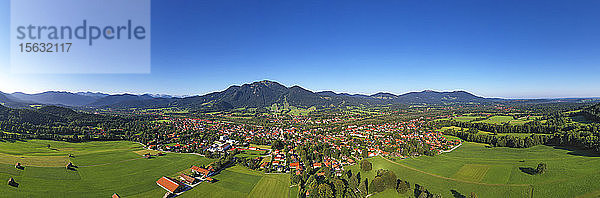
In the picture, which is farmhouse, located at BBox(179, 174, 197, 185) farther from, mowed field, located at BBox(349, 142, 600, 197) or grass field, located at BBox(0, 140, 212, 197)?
mowed field, located at BBox(349, 142, 600, 197)

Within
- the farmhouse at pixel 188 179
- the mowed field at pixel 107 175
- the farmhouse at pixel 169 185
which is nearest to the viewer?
the mowed field at pixel 107 175

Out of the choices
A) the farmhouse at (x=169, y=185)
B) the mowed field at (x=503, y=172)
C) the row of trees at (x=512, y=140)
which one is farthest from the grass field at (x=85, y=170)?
the row of trees at (x=512, y=140)

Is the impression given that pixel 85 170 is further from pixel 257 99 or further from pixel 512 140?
pixel 257 99

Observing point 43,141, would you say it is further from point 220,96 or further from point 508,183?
point 220,96

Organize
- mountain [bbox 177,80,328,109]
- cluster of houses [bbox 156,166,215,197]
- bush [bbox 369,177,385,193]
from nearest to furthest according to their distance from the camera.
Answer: cluster of houses [bbox 156,166,215,197]
bush [bbox 369,177,385,193]
mountain [bbox 177,80,328,109]

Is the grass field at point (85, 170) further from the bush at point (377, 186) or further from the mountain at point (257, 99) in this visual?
the mountain at point (257, 99)

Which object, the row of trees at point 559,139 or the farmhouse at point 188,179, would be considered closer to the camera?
the farmhouse at point 188,179

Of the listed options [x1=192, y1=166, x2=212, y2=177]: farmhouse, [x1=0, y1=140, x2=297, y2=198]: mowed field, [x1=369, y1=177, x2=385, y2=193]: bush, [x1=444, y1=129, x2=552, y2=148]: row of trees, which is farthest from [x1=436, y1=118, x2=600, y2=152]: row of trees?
[x1=192, y1=166, x2=212, y2=177]: farmhouse

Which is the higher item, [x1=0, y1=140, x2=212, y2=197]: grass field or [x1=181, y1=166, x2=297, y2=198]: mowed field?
[x1=0, y1=140, x2=212, y2=197]: grass field
